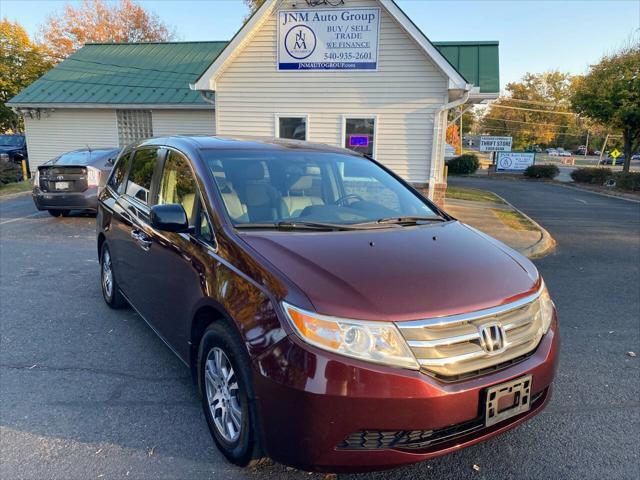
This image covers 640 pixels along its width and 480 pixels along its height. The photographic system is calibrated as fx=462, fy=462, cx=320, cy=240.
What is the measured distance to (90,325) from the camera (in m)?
4.44

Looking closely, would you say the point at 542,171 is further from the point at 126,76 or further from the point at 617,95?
the point at 126,76

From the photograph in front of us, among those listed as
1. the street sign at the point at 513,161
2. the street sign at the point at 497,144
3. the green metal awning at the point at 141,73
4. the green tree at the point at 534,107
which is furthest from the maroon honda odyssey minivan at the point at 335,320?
the green tree at the point at 534,107

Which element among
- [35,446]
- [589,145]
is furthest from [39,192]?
[589,145]

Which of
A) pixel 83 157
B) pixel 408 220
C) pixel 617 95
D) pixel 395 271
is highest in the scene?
pixel 617 95

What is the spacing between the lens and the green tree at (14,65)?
93.7 feet

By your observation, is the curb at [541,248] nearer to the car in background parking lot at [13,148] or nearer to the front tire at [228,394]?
the front tire at [228,394]

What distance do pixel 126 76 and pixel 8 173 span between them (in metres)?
5.60

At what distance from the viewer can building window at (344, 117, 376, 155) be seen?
1215 centimetres

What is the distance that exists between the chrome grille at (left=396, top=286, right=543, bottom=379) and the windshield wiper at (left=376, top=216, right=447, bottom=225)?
1.01 meters

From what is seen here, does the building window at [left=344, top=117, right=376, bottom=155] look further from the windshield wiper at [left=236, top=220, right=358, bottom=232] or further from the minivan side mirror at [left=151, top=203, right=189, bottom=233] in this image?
the minivan side mirror at [left=151, top=203, right=189, bottom=233]

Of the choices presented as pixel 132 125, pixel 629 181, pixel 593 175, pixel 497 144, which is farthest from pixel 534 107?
pixel 132 125

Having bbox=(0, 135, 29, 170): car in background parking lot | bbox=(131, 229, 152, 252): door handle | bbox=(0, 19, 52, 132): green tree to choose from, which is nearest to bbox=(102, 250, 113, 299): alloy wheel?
bbox=(131, 229, 152, 252): door handle

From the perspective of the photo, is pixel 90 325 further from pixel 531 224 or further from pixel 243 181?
pixel 531 224

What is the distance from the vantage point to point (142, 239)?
3.60 meters
